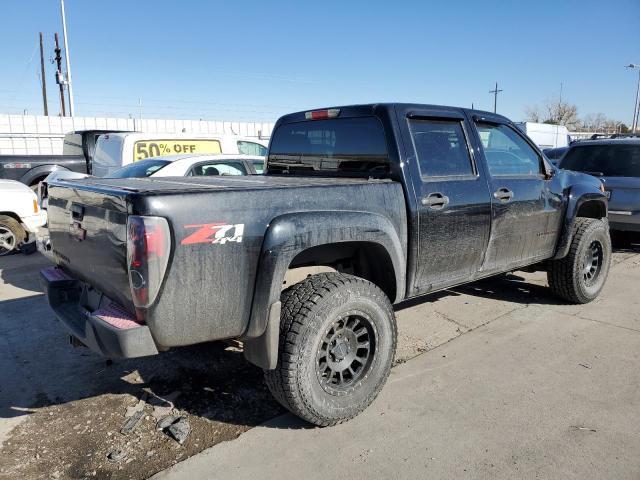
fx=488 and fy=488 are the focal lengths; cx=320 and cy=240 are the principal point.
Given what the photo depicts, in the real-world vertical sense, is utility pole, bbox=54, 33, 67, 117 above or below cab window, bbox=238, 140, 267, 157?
above

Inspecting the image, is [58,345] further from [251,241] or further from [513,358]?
[513,358]

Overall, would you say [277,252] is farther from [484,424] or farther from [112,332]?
[484,424]

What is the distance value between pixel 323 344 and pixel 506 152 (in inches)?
99.7

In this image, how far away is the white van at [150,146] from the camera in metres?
8.23

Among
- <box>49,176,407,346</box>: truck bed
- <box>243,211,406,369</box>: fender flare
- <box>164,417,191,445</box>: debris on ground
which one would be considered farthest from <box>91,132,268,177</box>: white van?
<box>243,211,406,369</box>: fender flare

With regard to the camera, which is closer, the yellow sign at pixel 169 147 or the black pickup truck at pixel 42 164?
the yellow sign at pixel 169 147

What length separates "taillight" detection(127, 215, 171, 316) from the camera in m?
2.20

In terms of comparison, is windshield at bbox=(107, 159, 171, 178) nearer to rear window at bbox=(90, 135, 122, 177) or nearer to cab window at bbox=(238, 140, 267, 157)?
rear window at bbox=(90, 135, 122, 177)

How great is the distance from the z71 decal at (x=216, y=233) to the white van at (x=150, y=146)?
6.35 meters

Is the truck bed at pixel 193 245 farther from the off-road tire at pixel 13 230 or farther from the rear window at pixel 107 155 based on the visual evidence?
the rear window at pixel 107 155

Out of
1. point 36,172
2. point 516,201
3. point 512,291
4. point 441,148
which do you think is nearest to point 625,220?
point 512,291

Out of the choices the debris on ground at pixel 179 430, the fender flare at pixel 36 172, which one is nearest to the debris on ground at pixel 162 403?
the debris on ground at pixel 179 430

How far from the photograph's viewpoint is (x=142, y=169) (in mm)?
6672

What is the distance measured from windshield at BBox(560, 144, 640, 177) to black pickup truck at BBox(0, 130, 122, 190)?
9.64 metres
